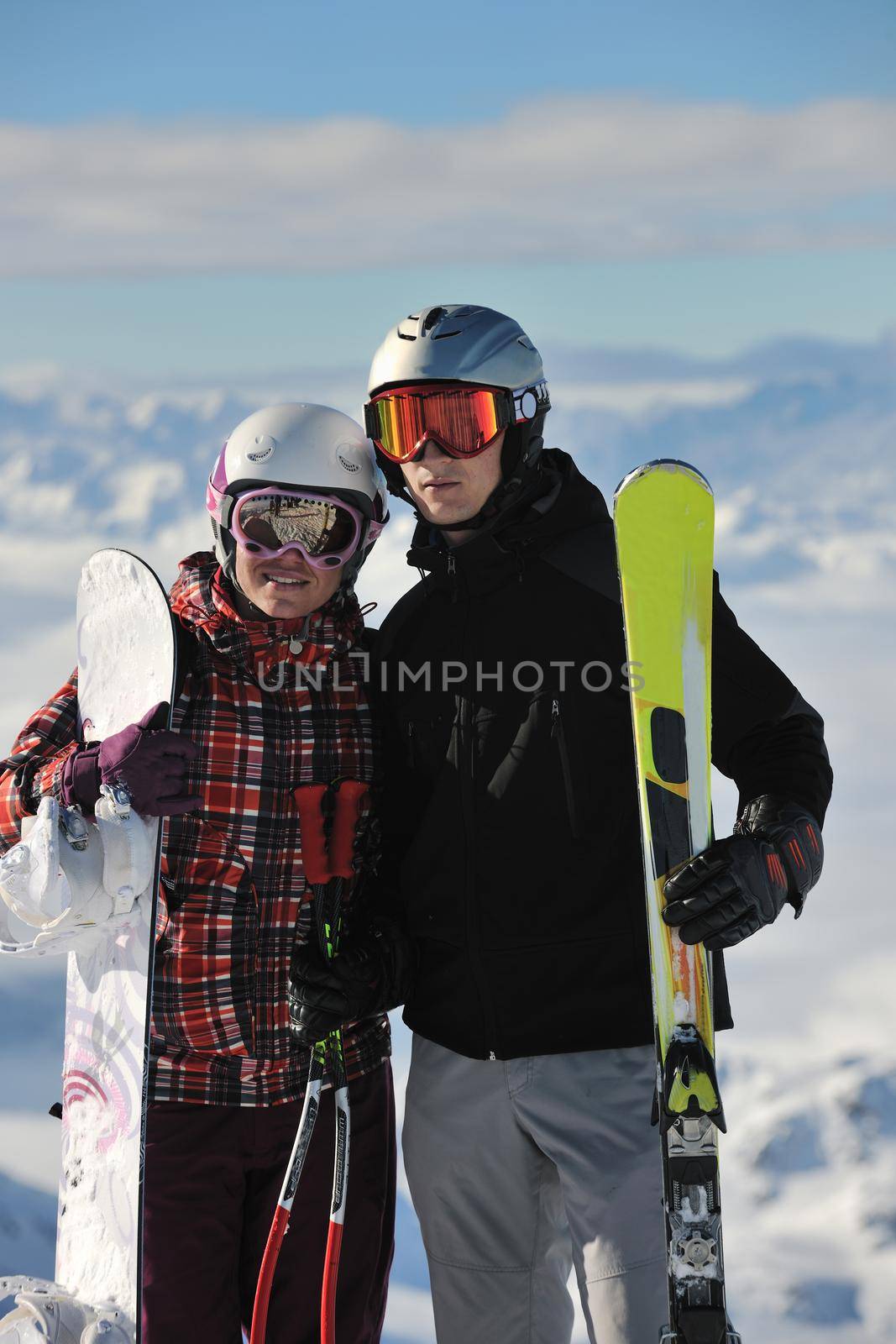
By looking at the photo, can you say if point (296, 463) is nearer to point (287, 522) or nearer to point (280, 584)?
point (287, 522)

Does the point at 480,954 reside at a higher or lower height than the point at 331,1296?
higher

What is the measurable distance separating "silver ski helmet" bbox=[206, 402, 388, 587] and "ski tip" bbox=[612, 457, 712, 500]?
66 centimetres

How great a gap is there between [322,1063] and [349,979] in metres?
0.22

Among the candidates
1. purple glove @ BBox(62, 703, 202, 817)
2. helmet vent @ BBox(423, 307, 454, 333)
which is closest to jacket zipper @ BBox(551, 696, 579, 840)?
purple glove @ BBox(62, 703, 202, 817)

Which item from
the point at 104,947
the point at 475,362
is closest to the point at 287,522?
the point at 475,362

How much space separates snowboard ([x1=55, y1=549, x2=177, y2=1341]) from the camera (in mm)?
2877

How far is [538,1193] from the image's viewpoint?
9.41ft

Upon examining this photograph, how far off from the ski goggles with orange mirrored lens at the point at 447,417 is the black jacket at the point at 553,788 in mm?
217

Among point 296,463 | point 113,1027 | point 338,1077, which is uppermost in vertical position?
point 296,463

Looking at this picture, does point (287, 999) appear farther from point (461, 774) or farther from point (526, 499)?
point (526, 499)

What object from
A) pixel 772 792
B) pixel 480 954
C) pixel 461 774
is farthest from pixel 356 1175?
pixel 772 792

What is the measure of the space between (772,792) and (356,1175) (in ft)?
4.29

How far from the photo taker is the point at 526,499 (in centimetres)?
291

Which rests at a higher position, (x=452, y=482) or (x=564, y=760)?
(x=452, y=482)
